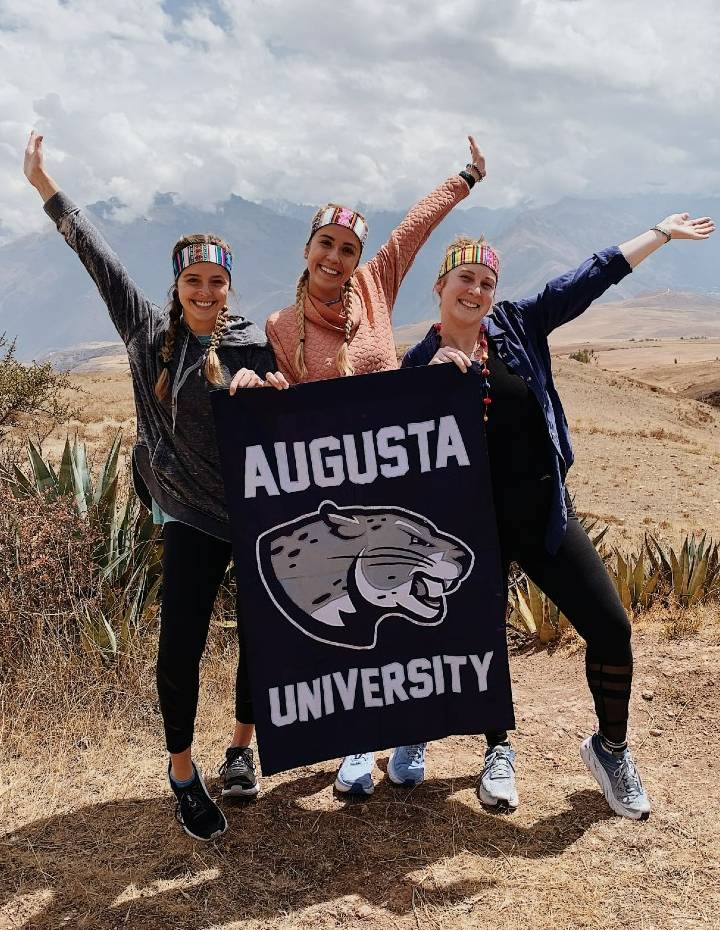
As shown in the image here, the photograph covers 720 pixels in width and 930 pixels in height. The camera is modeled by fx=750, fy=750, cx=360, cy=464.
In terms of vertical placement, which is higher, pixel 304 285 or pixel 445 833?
pixel 304 285

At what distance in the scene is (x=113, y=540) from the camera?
179 inches

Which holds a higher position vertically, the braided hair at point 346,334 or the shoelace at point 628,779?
the braided hair at point 346,334

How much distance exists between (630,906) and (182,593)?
2007 mm

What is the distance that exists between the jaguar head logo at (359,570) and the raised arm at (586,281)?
38.3 inches

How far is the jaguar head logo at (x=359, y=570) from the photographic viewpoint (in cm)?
294

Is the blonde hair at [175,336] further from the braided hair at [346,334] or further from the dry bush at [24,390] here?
the dry bush at [24,390]

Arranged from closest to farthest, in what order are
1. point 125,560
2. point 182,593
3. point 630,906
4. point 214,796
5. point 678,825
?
point 630,906 → point 182,593 → point 678,825 → point 214,796 → point 125,560

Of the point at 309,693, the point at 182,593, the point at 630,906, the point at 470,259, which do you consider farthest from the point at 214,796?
the point at 470,259

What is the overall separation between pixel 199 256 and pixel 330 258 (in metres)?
0.50

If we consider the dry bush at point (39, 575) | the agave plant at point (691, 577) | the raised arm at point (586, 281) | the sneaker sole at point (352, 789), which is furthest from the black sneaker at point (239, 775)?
the agave plant at point (691, 577)

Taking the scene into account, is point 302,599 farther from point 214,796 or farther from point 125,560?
point 125,560

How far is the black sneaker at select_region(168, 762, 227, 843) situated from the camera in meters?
3.11

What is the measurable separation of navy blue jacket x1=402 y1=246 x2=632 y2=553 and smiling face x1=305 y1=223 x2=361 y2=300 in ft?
1.49

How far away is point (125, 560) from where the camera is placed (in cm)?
458
